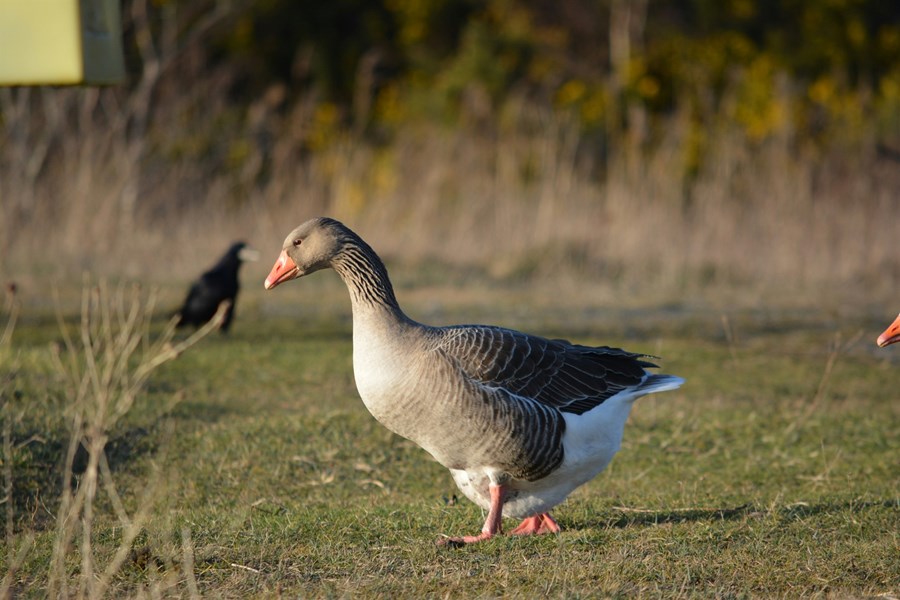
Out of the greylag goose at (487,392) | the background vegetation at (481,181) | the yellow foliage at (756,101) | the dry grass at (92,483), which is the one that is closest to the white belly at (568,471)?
the greylag goose at (487,392)

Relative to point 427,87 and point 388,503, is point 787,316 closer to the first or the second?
point 388,503

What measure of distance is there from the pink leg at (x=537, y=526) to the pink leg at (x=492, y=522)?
5.4 inches

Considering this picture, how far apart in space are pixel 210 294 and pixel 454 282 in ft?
15.3

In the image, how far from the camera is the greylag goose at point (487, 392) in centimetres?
481

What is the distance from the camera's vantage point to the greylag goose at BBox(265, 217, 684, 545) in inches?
189

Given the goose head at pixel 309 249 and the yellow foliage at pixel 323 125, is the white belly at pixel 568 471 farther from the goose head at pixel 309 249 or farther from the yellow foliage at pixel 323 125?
the yellow foliage at pixel 323 125

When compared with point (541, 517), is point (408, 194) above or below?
above

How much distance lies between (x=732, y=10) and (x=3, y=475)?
820 inches

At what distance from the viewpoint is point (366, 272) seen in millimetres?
5152

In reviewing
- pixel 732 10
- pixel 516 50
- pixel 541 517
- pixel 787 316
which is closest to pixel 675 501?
pixel 541 517

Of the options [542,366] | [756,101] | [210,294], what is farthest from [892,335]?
[756,101]

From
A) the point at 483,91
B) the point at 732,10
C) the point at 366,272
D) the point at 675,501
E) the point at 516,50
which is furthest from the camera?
the point at 732,10

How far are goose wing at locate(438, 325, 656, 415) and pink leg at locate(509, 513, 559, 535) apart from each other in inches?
20.6

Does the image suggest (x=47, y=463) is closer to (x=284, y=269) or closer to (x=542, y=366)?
(x=284, y=269)
